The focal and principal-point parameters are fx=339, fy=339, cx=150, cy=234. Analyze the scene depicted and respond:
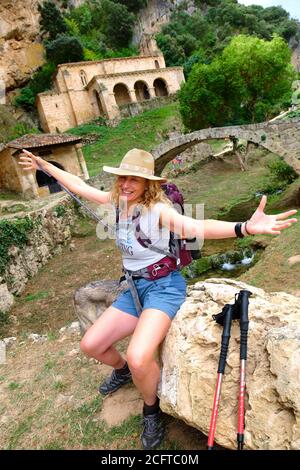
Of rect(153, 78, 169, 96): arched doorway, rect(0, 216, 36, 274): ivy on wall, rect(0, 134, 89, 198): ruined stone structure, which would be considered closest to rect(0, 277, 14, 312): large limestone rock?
rect(0, 216, 36, 274): ivy on wall

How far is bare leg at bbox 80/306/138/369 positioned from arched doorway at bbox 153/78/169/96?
4234cm

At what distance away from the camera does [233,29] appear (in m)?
50.2

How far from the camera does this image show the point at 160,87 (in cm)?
4194

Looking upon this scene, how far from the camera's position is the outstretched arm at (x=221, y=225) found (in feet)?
7.73

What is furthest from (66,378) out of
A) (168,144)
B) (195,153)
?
(195,153)

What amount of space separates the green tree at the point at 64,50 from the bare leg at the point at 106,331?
39.3 metres

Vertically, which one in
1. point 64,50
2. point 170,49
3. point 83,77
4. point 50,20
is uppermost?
point 50,20

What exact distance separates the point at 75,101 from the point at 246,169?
2122 cm

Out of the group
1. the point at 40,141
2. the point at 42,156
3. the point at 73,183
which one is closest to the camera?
the point at 73,183

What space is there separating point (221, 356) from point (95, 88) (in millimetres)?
38240

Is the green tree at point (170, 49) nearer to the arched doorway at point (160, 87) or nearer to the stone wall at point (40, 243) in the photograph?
the arched doorway at point (160, 87)

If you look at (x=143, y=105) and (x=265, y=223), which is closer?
(x=265, y=223)

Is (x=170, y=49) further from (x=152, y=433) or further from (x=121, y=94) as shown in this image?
(x=152, y=433)

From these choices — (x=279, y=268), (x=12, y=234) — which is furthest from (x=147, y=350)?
(x=12, y=234)
